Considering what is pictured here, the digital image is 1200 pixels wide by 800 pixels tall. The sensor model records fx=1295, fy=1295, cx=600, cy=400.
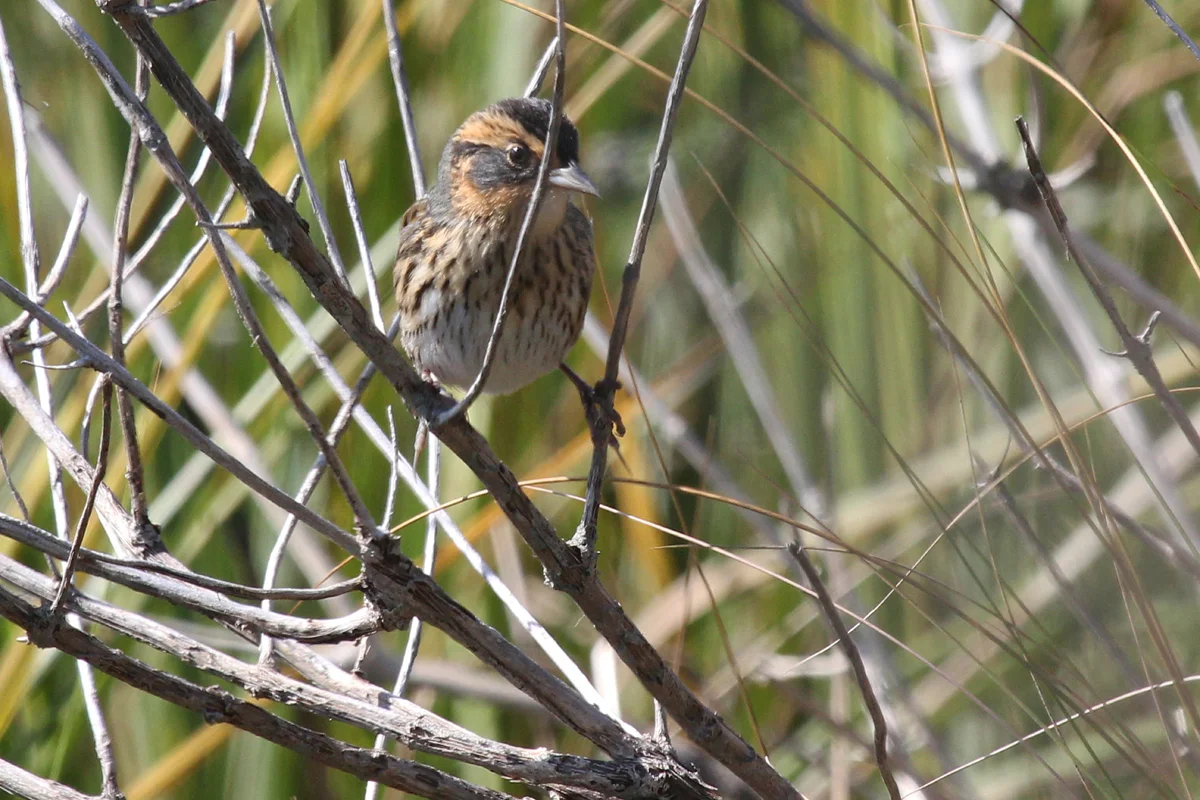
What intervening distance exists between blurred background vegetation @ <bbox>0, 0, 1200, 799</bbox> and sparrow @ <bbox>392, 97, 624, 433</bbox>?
38cm

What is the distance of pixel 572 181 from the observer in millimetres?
2125

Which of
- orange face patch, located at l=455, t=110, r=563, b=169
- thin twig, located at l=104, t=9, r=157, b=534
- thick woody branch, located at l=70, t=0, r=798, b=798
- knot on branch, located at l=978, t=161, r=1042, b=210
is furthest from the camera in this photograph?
orange face patch, located at l=455, t=110, r=563, b=169

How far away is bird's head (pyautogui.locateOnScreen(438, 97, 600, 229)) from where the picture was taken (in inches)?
92.8

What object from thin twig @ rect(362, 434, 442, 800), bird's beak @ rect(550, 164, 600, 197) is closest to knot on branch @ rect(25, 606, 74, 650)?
thin twig @ rect(362, 434, 442, 800)

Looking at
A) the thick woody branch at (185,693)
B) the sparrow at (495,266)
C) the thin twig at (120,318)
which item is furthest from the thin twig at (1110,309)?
the sparrow at (495,266)

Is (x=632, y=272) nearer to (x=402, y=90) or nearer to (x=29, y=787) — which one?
(x=402, y=90)

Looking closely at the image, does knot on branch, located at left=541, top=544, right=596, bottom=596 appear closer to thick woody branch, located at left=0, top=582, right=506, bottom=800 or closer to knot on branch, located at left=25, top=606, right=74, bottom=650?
thick woody branch, located at left=0, top=582, right=506, bottom=800

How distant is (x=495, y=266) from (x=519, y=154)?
220 mm

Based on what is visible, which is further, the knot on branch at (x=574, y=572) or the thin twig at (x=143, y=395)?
the knot on branch at (x=574, y=572)

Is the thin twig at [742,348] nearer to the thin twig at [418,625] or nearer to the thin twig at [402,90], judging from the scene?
the thin twig at [402,90]

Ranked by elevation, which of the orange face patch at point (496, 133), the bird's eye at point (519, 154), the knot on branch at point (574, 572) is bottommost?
the knot on branch at point (574, 572)

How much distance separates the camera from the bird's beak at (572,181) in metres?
2.10

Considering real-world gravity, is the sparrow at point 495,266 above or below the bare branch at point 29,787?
above

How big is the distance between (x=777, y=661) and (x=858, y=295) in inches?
37.2
